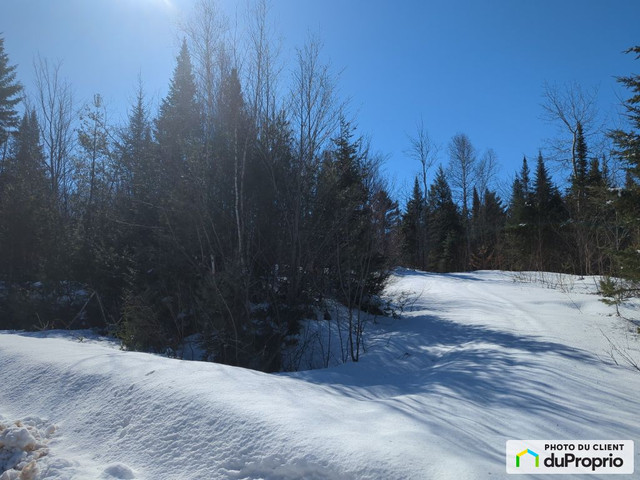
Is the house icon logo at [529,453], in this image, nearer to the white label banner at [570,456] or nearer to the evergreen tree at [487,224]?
the white label banner at [570,456]

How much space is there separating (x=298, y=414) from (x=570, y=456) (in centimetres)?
199

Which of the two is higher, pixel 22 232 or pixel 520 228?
pixel 520 228

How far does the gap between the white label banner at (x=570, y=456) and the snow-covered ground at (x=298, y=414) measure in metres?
0.11

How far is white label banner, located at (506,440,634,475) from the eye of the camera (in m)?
2.39

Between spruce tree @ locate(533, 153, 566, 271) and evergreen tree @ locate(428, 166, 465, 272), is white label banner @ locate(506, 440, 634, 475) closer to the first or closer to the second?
Answer: spruce tree @ locate(533, 153, 566, 271)

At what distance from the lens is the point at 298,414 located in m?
2.80

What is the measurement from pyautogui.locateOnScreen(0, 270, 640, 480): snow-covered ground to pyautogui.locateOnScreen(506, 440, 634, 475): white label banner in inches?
4.2

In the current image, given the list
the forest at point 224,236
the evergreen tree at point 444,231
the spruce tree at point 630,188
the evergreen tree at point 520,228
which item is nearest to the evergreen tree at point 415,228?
the evergreen tree at point 444,231

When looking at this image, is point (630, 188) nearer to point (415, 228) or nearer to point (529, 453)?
point (529, 453)

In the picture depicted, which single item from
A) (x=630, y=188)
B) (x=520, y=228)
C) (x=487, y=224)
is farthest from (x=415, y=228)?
(x=630, y=188)

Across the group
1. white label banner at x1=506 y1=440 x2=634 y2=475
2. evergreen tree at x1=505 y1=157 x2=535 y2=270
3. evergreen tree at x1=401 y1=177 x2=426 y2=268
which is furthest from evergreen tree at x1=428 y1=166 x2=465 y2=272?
white label banner at x1=506 y1=440 x2=634 y2=475

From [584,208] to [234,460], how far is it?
66.8 ft

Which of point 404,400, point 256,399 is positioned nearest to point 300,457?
point 256,399

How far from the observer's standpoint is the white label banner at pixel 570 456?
2387 mm
